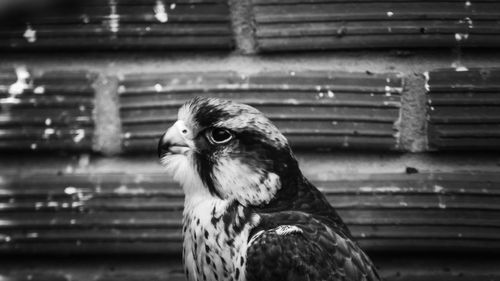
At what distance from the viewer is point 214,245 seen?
1.36 meters

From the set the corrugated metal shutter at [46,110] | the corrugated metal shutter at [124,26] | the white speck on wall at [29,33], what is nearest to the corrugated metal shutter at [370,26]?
the corrugated metal shutter at [124,26]

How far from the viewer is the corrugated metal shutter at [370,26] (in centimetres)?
174

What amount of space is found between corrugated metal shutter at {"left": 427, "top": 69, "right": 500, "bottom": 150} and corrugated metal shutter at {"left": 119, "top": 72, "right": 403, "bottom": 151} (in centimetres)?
10

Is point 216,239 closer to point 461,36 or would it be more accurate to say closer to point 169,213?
point 169,213

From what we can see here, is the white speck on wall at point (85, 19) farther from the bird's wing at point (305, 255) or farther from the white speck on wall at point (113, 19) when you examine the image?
the bird's wing at point (305, 255)

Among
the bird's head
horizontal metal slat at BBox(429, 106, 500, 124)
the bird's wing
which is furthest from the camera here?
horizontal metal slat at BBox(429, 106, 500, 124)

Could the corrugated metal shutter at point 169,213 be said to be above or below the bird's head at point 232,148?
below

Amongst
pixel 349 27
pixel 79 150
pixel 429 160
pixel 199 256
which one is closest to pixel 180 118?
pixel 199 256

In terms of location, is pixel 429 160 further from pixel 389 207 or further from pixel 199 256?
pixel 199 256

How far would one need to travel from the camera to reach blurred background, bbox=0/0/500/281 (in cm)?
173

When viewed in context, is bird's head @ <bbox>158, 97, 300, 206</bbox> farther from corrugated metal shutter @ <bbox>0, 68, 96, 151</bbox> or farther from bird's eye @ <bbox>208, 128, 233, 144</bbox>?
corrugated metal shutter @ <bbox>0, 68, 96, 151</bbox>

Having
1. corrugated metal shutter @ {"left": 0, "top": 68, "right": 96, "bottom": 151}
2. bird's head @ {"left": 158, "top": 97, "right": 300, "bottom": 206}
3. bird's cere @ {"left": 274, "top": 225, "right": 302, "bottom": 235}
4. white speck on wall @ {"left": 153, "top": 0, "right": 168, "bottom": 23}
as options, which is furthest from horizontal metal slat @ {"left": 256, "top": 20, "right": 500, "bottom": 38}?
bird's cere @ {"left": 274, "top": 225, "right": 302, "bottom": 235}

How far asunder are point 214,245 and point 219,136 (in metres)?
0.24

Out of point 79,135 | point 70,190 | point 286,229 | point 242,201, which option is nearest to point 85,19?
point 79,135
